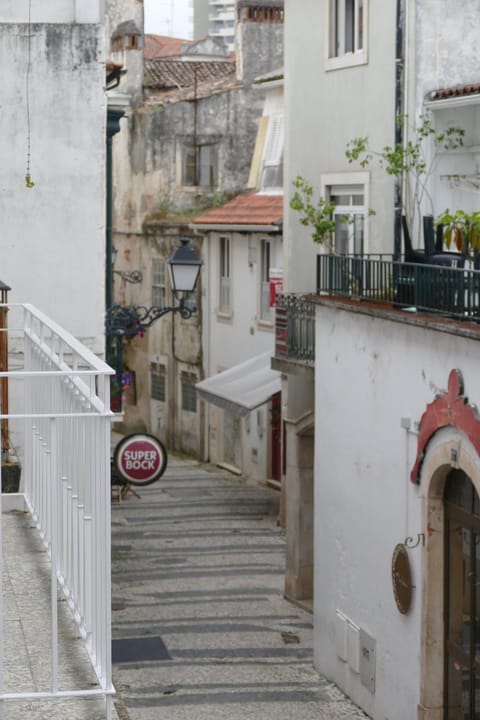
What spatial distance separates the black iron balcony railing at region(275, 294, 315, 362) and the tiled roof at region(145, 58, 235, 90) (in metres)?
19.0

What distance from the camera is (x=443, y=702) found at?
15.4m

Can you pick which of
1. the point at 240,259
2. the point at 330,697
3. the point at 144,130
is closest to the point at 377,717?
the point at 330,697

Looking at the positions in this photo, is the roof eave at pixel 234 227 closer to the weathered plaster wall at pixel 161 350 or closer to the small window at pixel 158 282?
the weathered plaster wall at pixel 161 350

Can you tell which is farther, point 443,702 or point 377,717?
point 377,717

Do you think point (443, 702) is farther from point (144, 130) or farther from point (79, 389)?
point (144, 130)

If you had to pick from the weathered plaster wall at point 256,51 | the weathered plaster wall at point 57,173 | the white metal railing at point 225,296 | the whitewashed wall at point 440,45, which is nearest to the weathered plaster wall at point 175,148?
the weathered plaster wall at point 256,51

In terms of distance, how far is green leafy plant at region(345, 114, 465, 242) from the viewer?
774 inches

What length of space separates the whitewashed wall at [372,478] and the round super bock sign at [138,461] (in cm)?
520

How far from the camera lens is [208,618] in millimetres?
21781

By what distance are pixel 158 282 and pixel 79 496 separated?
3301 centimetres

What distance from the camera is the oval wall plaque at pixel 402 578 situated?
52.3ft

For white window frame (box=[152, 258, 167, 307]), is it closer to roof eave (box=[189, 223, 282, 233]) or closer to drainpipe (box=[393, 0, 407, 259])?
roof eave (box=[189, 223, 282, 233])

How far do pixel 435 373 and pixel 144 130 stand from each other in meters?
25.9

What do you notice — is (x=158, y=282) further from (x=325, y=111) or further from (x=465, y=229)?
(x=465, y=229)
